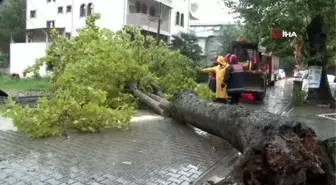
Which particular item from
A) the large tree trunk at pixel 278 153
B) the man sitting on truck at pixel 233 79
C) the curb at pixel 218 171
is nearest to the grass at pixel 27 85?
the man sitting on truck at pixel 233 79

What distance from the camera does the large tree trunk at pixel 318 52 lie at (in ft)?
46.4

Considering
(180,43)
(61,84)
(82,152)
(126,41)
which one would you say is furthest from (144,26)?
(82,152)

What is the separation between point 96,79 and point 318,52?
29.0ft

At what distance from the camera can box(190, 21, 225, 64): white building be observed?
41.6 meters

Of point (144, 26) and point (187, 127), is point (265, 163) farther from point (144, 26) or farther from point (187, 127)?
point (144, 26)

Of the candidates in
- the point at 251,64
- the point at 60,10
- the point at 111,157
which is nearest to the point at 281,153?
the point at 111,157

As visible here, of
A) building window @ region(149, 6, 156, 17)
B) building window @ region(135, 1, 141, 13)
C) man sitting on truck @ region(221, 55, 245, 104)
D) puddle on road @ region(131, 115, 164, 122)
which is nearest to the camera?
puddle on road @ region(131, 115, 164, 122)

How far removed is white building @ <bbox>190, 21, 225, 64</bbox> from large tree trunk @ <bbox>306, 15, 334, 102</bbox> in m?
24.4

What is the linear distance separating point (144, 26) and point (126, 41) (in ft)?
65.1

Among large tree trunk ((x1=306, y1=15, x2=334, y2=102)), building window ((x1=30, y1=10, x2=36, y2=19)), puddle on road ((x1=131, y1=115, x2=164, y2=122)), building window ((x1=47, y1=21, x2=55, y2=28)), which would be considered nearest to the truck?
large tree trunk ((x1=306, y1=15, x2=334, y2=102))

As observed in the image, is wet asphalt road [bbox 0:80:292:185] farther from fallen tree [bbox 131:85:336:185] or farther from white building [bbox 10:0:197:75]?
white building [bbox 10:0:197:75]

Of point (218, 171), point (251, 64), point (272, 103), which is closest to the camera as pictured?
point (218, 171)

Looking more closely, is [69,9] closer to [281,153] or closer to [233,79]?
[233,79]

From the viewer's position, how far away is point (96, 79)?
9320 millimetres
